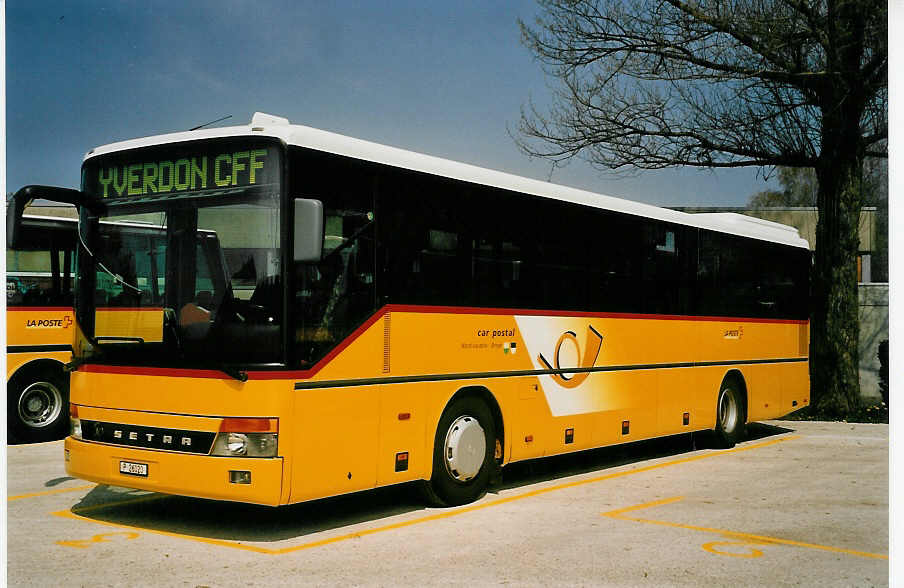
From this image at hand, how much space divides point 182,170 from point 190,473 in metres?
2.45

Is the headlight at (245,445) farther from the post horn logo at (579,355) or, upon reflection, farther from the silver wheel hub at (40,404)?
the silver wheel hub at (40,404)

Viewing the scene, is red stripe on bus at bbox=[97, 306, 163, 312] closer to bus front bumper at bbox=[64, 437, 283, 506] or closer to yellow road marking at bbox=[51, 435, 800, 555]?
bus front bumper at bbox=[64, 437, 283, 506]

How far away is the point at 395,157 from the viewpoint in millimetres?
8953

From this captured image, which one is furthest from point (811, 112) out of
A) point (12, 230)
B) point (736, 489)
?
point (12, 230)

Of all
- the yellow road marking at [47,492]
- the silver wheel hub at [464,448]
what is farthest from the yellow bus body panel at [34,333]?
the silver wheel hub at [464,448]

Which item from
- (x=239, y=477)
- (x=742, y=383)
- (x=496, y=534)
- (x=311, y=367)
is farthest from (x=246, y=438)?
(x=742, y=383)

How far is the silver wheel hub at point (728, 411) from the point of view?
48.5ft

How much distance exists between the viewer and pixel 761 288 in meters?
15.9

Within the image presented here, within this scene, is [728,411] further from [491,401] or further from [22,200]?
[22,200]

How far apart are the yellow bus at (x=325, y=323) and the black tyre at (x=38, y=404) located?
6.21m

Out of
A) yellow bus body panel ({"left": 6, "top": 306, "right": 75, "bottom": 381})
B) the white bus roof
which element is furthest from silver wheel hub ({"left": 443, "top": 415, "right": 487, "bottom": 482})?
yellow bus body panel ({"left": 6, "top": 306, "right": 75, "bottom": 381})

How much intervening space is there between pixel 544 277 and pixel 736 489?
3.16 metres

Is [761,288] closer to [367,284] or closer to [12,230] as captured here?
[367,284]

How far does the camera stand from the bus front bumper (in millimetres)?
7535
